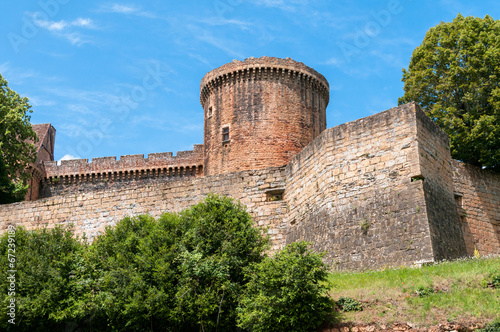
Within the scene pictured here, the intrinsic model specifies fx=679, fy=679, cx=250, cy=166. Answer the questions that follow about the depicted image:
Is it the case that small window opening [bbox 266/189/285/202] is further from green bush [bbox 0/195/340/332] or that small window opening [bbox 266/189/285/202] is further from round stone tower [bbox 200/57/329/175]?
round stone tower [bbox 200/57/329/175]

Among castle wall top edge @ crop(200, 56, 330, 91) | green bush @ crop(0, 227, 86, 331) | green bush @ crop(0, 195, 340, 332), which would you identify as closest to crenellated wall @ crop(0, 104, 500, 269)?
green bush @ crop(0, 195, 340, 332)

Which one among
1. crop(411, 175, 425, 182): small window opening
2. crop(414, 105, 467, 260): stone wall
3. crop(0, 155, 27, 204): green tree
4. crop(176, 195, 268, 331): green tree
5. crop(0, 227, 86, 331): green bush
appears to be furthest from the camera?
crop(0, 155, 27, 204): green tree

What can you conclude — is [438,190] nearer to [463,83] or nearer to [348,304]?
[348,304]

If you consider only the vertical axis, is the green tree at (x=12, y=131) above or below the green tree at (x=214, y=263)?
above

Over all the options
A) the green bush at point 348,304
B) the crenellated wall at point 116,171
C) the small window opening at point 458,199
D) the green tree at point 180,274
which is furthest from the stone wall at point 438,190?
the crenellated wall at point 116,171

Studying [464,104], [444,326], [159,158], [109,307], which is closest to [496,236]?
[464,104]

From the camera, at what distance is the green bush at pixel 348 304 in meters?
14.2

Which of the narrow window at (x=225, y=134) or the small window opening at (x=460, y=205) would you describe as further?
the narrow window at (x=225, y=134)

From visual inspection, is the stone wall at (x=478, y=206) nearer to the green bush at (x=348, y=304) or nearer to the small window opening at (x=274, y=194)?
the small window opening at (x=274, y=194)

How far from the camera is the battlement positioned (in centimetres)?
3219

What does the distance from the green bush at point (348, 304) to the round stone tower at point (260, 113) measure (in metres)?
16.6

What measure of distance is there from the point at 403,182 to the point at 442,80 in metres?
9.59

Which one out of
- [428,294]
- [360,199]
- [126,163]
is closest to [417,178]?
[360,199]

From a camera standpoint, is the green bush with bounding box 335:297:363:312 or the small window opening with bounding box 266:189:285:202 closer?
the green bush with bounding box 335:297:363:312
